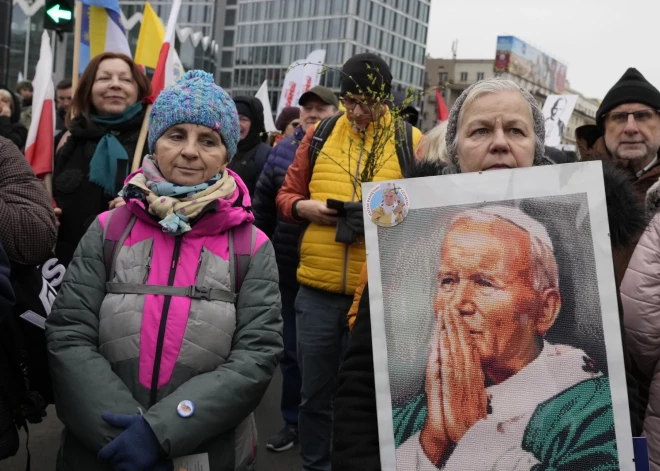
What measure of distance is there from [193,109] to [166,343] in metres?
0.78

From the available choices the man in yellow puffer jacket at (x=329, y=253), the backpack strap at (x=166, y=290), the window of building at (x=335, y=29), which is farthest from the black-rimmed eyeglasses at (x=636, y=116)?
the window of building at (x=335, y=29)

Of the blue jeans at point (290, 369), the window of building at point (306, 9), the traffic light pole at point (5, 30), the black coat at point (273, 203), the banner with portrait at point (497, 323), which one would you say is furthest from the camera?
the window of building at point (306, 9)

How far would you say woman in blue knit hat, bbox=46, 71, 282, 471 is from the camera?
1977 mm

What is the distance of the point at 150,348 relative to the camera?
208cm

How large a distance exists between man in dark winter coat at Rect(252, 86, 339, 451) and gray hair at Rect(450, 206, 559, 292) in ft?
8.51

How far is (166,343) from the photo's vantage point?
2078mm

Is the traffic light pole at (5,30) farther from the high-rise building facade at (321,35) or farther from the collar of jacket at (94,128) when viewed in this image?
the high-rise building facade at (321,35)

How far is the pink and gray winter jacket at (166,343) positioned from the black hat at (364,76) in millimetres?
1415

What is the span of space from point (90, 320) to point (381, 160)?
1.68 m

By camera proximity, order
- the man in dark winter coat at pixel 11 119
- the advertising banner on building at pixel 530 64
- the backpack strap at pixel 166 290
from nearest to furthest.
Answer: the backpack strap at pixel 166 290, the man in dark winter coat at pixel 11 119, the advertising banner on building at pixel 530 64

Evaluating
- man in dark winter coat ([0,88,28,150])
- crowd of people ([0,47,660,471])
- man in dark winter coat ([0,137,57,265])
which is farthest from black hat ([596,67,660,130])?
man in dark winter coat ([0,88,28,150])

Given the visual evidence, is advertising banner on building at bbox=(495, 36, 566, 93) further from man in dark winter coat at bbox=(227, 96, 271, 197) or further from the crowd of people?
the crowd of people

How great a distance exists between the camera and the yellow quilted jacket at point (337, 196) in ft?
10.8

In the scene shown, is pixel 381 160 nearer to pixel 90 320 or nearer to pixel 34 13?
pixel 90 320
